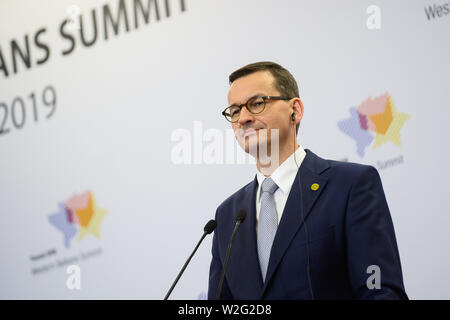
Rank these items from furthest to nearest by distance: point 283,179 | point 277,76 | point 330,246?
point 277,76 < point 283,179 < point 330,246

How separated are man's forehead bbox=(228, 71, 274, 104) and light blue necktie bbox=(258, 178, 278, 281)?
318mm

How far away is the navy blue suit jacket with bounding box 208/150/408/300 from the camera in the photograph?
1599mm

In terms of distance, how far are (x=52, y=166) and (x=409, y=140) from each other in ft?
7.60

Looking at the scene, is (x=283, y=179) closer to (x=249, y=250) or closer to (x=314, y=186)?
(x=314, y=186)

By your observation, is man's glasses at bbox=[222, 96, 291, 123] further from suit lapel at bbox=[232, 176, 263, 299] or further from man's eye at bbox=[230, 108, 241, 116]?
suit lapel at bbox=[232, 176, 263, 299]

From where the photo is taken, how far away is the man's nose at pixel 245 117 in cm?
191

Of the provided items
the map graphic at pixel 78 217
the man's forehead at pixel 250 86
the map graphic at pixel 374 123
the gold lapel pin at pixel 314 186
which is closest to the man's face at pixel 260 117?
the man's forehead at pixel 250 86

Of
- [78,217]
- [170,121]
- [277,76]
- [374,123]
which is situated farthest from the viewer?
[78,217]

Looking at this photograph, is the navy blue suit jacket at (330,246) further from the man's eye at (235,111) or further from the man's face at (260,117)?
the man's eye at (235,111)

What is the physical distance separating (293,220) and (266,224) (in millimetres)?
123

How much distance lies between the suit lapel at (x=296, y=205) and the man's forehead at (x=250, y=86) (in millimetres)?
295

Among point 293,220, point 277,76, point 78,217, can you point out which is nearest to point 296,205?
point 293,220

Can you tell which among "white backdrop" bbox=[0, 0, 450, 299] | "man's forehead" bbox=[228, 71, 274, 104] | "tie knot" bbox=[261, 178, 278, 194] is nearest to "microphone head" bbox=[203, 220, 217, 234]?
"tie knot" bbox=[261, 178, 278, 194]

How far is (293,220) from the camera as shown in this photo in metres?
1.73
